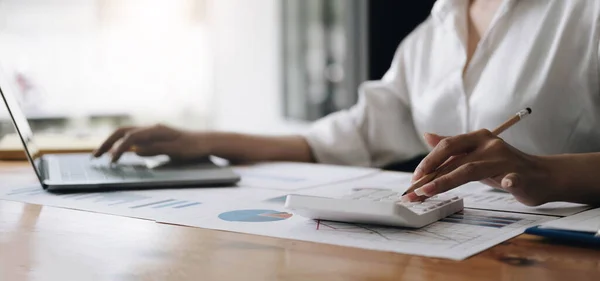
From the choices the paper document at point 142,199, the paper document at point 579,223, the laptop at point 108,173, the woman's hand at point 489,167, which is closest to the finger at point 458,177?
the woman's hand at point 489,167

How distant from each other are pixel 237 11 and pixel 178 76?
49cm

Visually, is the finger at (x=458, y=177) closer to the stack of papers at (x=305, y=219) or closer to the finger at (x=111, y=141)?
the stack of papers at (x=305, y=219)

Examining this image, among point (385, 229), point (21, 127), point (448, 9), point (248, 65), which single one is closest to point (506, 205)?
point (385, 229)

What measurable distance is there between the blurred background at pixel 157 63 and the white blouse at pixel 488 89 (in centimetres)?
226

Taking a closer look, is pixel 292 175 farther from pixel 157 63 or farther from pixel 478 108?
pixel 157 63

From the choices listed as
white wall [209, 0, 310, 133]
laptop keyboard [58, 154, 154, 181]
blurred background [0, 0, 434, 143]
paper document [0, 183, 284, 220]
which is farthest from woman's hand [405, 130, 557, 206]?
white wall [209, 0, 310, 133]

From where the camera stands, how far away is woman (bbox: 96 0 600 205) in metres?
0.89

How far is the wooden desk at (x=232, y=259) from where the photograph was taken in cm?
60

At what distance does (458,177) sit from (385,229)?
0.12 m

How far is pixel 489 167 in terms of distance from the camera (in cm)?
84

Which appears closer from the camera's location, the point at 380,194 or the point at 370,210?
the point at 370,210

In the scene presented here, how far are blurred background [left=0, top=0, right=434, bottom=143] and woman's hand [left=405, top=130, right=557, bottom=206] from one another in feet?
9.59

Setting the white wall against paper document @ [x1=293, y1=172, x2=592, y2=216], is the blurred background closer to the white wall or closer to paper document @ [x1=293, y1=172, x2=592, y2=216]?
the white wall

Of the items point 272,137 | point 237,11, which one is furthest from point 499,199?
point 237,11
